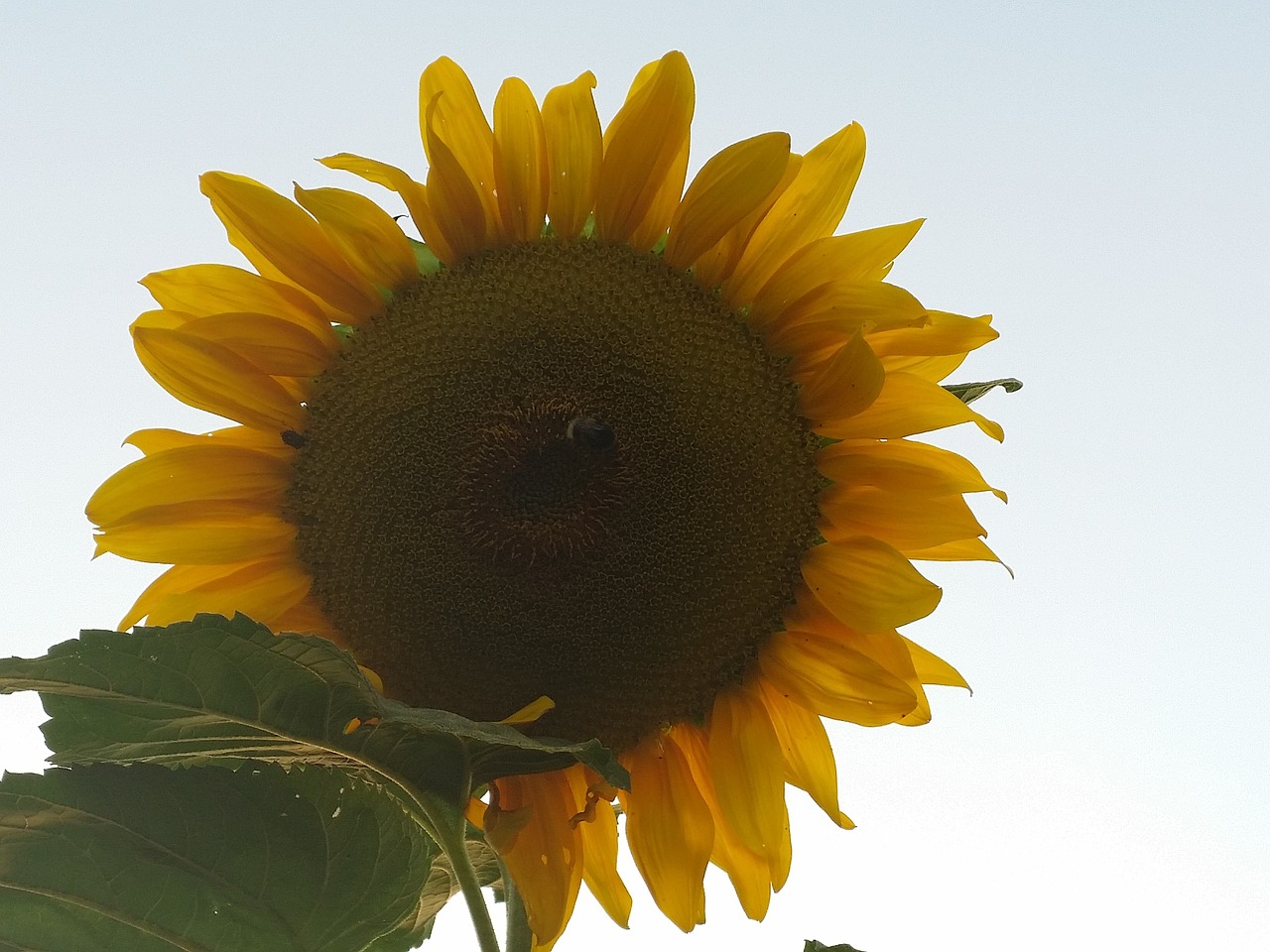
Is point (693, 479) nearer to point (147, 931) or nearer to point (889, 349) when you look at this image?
point (889, 349)

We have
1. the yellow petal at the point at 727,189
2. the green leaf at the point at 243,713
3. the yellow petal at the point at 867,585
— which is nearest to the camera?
the green leaf at the point at 243,713

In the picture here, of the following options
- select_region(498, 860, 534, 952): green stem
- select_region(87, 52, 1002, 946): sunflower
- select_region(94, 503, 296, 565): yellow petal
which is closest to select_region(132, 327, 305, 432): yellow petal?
select_region(87, 52, 1002, 946): sunflower

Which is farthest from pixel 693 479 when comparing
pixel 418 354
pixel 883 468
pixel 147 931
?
pixel 147 931

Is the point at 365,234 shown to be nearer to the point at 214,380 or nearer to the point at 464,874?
the point at 214,380

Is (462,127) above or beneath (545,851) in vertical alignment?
above

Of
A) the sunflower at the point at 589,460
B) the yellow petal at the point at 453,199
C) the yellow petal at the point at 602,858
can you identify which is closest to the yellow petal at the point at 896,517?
the sunflower at the point at 589,460

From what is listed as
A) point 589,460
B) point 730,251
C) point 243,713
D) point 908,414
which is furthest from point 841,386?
point 243,713

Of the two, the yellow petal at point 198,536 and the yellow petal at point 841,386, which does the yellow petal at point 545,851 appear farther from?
the yellow petal at point 841,386
